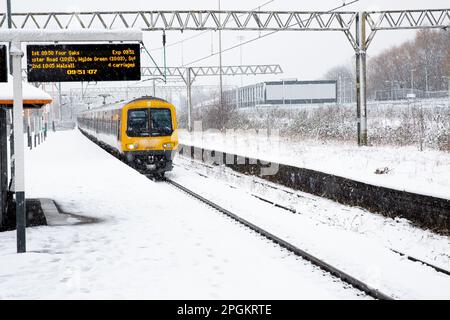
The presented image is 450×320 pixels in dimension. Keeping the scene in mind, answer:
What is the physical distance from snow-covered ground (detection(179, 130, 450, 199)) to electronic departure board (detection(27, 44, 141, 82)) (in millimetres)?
5802

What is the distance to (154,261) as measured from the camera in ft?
24.8

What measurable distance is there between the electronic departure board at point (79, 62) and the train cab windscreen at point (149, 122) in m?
9.74

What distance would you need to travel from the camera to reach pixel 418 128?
890 inches

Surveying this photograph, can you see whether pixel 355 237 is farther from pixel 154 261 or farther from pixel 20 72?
pixel 20 72

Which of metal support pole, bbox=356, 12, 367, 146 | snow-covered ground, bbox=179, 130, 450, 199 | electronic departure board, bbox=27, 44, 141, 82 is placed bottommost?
snow-covered ground, bbox=179, 130, 450, 199

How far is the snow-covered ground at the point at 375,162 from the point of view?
470 inches

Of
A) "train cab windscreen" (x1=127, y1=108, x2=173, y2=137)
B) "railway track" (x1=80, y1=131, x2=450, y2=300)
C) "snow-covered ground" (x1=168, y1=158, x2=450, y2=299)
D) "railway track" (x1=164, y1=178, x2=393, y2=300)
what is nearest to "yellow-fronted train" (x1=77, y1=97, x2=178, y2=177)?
"train cab windscreen" (x1=127, y1=108, x2=173, y2=137)

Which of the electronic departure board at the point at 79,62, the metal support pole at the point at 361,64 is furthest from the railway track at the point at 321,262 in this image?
the metal support pole at the point at 361,64

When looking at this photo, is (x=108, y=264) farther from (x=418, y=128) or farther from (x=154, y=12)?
(x=418, y=128)

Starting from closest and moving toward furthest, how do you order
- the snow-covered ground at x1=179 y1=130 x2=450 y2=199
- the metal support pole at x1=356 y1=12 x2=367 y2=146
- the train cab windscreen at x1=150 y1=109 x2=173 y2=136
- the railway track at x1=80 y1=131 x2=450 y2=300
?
the railway track at x1=80 y1=131 x2=450 y2=300, the snow-covered ground at x1=179 y1=130 x2=450 y2=199, the train cab windscreen at x1=150 y1=109 x2=173 y2=136, the metal support pole at x1=356 y1=12 x2=367 y2=146

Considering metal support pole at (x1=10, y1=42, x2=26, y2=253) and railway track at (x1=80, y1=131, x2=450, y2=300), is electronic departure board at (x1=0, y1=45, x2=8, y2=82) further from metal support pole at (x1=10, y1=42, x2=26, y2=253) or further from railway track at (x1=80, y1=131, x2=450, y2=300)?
railway track at (x1=80, y1=131, x2=450, y2=300)

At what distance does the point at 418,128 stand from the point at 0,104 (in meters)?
17.8

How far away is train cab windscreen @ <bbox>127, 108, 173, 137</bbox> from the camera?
18.4 meters

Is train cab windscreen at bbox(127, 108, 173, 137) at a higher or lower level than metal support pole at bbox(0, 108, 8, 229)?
higher
